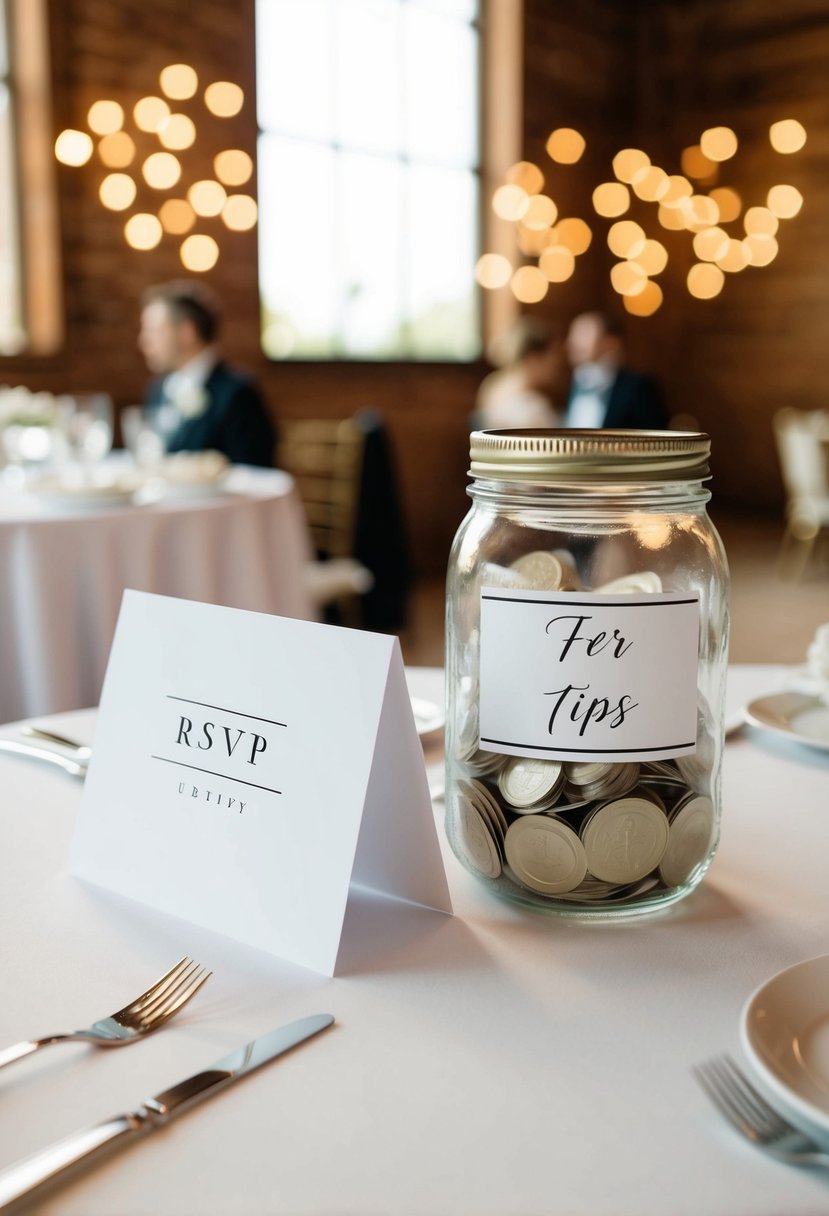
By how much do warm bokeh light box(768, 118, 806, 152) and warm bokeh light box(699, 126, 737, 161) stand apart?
10.9 inches

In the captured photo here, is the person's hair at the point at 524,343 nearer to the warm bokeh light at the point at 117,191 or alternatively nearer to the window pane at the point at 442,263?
the window pane at the point at 442,263

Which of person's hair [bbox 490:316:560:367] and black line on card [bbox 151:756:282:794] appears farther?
person's hair [bbox 490:316:560:367]

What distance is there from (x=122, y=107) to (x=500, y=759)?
16.3 feet

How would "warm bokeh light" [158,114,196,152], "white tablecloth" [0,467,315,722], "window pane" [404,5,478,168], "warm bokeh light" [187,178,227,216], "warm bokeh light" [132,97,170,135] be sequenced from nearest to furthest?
"white tablecloth" [0,467,315,722] < "warm bokeh light" [132,97,170,135] < "warm bokeh light" [158,114,196,152] < "warm bokeh light" [187,178,227,216] < "window pane" [404,5,478,168]

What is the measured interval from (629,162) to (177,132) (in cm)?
380

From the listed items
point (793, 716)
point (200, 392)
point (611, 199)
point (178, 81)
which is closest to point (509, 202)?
point (611, 199)

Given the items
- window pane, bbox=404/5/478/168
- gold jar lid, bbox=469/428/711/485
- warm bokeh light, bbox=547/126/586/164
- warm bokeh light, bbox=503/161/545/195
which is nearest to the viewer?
gold jar lid, bbox=469/428/711/485

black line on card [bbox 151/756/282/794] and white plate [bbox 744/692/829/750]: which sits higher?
black line on card [bbox 151/756/282/794]

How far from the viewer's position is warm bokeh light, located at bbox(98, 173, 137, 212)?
4828 millimetres

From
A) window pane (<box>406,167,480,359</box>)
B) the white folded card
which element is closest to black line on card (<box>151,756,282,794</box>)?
the white folded card

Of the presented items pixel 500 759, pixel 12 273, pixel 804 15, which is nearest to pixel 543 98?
pixel 804 15

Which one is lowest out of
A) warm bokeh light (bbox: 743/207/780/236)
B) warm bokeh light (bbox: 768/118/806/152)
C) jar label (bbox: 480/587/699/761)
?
jar label (bbox: 480/587/699/761)

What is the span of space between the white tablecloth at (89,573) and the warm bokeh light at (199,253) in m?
3.03

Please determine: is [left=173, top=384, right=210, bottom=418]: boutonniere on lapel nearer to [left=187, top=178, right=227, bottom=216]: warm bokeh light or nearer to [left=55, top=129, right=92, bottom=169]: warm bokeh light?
[left=55, top=129, right=92, bottom=169]: warm bokeh light
